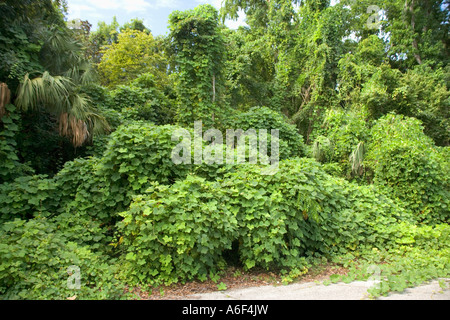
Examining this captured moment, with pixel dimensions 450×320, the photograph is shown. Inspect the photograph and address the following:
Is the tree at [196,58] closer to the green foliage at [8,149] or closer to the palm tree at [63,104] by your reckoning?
the palm tree at [63,104]

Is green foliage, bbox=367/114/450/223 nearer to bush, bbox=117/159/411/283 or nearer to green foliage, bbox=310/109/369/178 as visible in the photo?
green foliage, bbox=310/109/369/178

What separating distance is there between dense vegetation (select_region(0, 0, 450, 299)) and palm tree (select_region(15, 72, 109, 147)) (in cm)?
2

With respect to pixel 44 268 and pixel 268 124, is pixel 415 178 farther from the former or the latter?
pixel 44 268

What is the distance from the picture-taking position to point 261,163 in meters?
4.70

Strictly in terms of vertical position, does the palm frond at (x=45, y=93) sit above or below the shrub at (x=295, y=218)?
above

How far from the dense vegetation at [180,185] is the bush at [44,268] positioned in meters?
0.02

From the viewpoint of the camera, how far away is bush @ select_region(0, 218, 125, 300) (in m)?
2.81

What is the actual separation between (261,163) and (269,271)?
1.63m

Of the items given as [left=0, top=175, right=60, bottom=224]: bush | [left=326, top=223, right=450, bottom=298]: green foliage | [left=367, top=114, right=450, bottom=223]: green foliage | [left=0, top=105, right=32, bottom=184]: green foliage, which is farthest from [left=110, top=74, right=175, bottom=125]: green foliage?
[left=326, top=223, right=450, bottom=298]: green foliage

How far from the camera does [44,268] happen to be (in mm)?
3025

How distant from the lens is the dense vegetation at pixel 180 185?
3369 millimetres

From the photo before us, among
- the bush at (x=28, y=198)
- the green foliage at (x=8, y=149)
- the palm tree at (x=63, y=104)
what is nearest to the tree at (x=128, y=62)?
the palm tree at (x=63, y=104)
